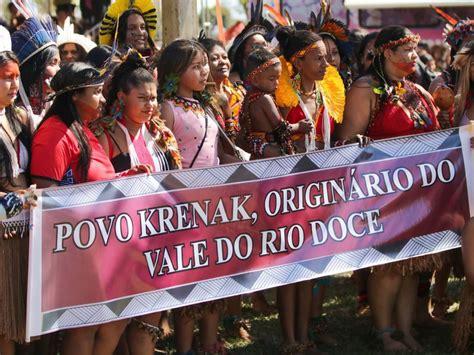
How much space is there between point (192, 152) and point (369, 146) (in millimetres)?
1101

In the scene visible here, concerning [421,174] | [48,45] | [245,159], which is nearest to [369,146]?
[421,174]

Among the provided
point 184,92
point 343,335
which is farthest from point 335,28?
point 343,335

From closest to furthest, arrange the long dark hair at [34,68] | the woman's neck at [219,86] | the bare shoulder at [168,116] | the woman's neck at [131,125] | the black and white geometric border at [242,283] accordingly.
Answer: the black and white geometric border at [242,283], the woman's neck at [131,125], the bare shoulder at [168,116], the long dark hair at [34,68], the woman's neck at [219,86]

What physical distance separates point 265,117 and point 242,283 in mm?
1252

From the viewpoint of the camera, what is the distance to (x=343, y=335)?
6.58 metres

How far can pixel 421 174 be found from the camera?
5.89 meters

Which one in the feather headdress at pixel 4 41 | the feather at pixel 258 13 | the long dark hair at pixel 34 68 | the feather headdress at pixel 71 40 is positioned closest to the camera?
the feather headdress at pixel 4 41

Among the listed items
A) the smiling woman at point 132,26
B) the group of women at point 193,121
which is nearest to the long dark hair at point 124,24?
the smiling woman at point 132,26

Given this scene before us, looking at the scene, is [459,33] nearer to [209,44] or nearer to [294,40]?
[294,40]

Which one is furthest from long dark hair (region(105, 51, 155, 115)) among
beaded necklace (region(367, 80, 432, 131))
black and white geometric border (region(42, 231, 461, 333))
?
beaded necklace (region(367, 80, 432, 131))

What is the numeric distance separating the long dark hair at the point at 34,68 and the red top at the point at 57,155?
100 cm

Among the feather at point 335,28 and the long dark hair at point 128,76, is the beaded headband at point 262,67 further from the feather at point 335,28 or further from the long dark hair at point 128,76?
the feather at point 335,28

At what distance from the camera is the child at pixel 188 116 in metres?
5.65

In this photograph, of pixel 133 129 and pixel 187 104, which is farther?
pixel 187 104
